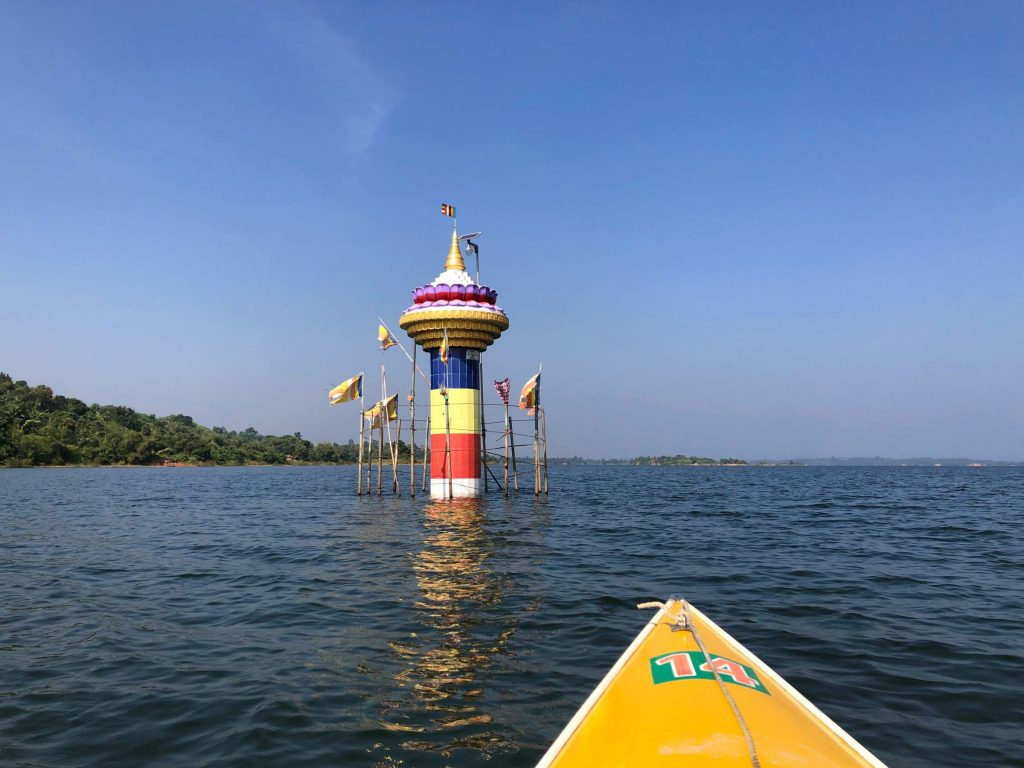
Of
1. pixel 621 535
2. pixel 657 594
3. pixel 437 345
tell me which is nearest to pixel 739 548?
pixel 621 535

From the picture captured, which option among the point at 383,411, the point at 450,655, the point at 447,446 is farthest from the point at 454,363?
the point at 450,655

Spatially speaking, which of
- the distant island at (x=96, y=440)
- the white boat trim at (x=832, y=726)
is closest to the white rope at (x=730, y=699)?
the white boat trim at (x=832, y=726)

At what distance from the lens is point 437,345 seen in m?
29.7

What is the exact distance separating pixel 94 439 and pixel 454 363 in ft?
317

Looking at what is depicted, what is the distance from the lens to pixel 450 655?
8.63 meters

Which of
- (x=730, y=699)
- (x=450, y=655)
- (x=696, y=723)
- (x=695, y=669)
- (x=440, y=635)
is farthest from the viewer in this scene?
(x=440, y=635)

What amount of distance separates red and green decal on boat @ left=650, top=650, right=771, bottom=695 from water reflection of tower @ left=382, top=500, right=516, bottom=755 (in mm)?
1818

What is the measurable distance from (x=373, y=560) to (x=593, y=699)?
1162cm

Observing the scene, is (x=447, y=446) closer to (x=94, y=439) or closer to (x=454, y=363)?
(x=454, y=363)

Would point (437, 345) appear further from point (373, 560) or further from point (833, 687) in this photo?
point (833, 687)

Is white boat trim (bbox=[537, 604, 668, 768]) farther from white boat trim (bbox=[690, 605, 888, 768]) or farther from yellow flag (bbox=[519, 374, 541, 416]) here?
yellow flag (bbox=[519, 374, 541, 416])

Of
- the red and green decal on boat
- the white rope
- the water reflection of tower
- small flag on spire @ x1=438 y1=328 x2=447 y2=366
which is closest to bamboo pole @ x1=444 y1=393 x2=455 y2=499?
small flag on spire @ x1=438 y1=328 x2=447 y2=366

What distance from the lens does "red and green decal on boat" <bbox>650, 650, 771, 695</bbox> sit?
5281mm

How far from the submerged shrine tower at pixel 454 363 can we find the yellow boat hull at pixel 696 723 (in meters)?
23.4
